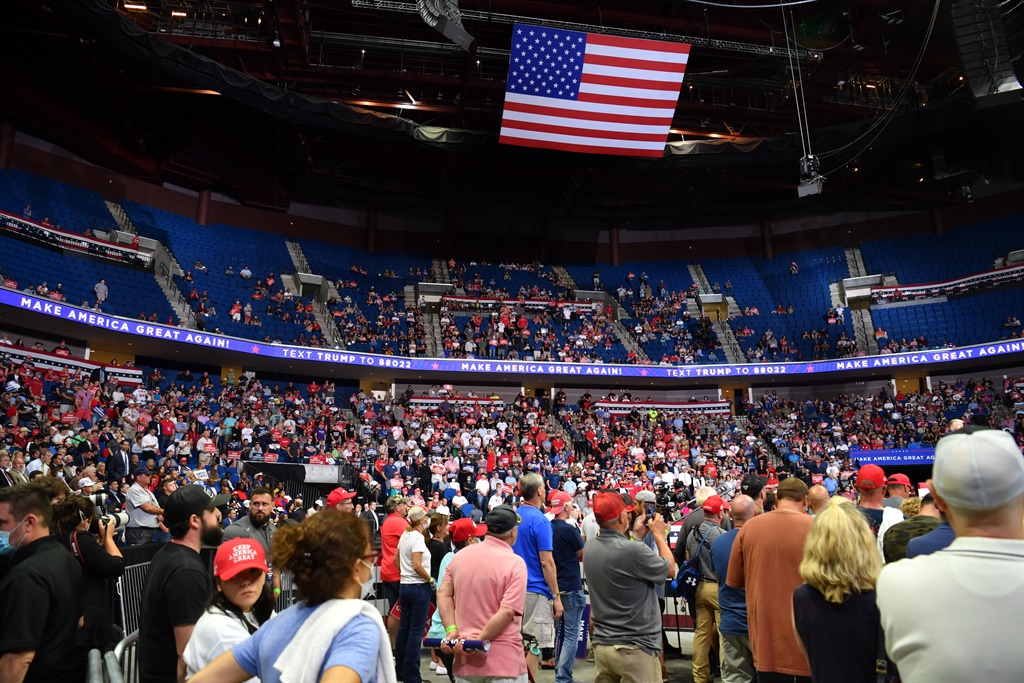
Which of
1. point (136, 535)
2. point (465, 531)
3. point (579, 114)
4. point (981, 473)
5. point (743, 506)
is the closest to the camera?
point (981, 473)

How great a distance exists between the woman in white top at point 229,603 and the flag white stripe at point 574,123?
71.8 feet

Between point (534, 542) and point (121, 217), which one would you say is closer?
point (534, 542)

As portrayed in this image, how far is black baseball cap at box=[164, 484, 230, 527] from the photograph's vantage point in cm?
323

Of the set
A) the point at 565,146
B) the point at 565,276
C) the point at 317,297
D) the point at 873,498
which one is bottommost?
the point at 873,498

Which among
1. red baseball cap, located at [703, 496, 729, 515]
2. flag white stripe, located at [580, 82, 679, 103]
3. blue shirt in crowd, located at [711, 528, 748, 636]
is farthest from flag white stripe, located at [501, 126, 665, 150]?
blue shirt in crowd, located at [711, 528, 748, 636]

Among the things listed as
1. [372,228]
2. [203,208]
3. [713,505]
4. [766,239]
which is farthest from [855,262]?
[713,505]

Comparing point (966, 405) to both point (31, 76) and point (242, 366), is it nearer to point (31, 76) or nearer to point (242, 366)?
point (242, 366)

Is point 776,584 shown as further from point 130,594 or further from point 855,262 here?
point 855,262

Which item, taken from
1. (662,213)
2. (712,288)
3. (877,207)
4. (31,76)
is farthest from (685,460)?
(31,76)

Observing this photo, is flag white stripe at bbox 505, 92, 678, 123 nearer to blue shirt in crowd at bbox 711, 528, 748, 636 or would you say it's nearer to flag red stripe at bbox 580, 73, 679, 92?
flag red stripe at bbox 580, 73, 679, 92

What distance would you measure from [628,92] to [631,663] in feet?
69.2

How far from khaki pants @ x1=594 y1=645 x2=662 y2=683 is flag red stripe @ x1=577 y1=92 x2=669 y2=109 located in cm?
2077

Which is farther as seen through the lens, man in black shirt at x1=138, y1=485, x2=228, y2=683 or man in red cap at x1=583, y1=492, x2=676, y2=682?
man in red cap at x1=583, y1=492, x2=676, y2=682

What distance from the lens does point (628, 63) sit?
21812mm
